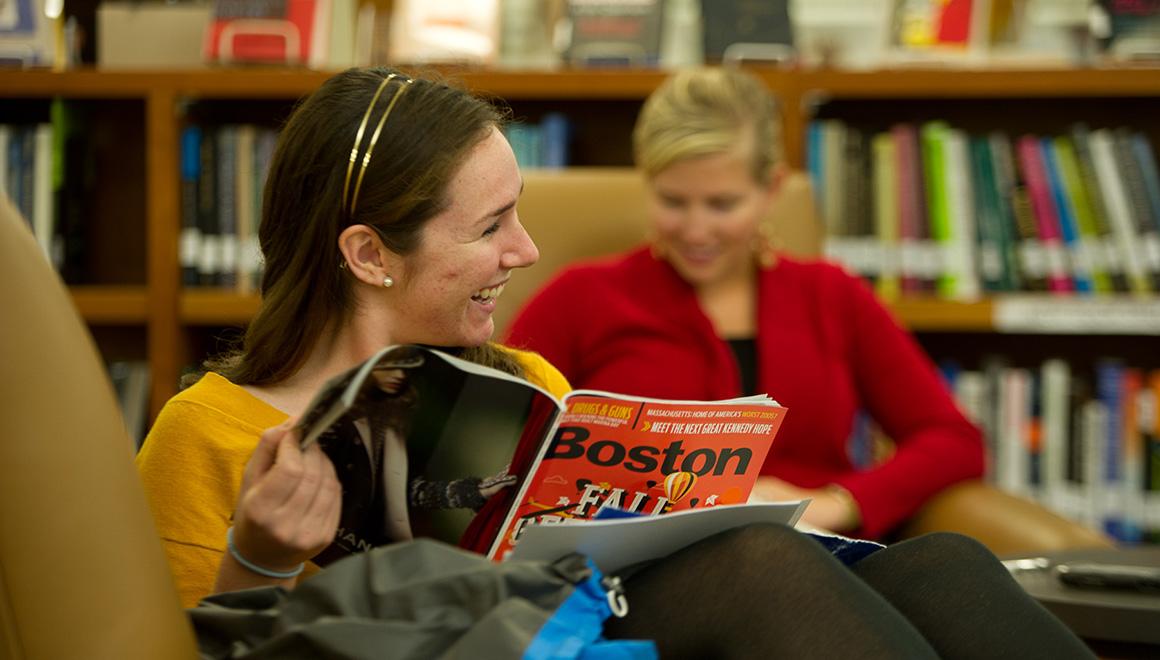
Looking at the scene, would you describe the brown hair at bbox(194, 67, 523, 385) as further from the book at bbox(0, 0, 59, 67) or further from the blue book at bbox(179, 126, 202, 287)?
the book at bbox(0, 0, 59, 67)

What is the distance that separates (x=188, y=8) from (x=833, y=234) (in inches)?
53.7

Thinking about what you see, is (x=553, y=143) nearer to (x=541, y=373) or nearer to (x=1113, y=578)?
(x=541, y=373)

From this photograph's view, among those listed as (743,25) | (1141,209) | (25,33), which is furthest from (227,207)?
(1141,209)

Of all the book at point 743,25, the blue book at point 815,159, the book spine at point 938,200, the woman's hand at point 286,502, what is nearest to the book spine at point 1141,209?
the book spine at point 938,200

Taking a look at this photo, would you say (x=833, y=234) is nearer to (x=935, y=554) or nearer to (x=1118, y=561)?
(x=1118, y=561)

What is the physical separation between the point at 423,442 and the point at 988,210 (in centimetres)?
182

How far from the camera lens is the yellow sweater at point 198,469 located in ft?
3.69

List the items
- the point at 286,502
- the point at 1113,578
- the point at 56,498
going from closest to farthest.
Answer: the point at 56,498
the point at 286,502
the point at 1113,578

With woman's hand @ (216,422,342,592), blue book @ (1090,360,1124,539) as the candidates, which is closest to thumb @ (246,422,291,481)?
woman's hand @ (216,422,342,592)

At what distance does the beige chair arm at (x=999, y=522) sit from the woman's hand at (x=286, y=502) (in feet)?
3.42

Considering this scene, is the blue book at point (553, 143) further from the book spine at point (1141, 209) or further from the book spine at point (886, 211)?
the book spine at point (1141, 209)

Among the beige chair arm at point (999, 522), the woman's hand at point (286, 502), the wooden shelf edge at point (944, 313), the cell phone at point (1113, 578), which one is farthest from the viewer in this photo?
the wooden shelf edge at point (944, 313)

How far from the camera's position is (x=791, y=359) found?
2.10m

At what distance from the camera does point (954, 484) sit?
2082 mm
